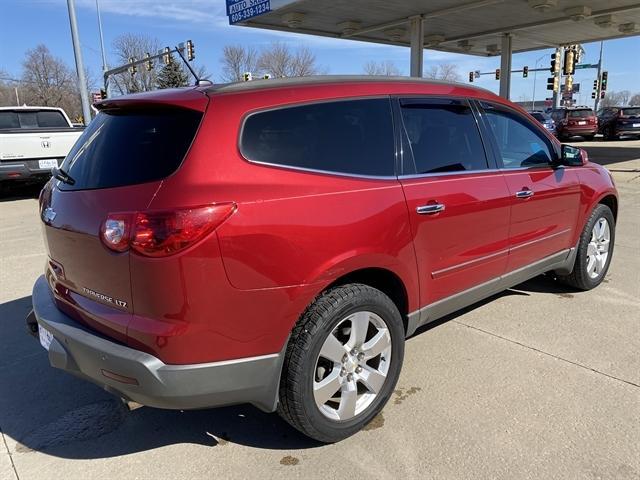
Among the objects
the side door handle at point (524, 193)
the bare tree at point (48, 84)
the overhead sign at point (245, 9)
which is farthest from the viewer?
the bare tree at point (48, 84)

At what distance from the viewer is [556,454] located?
2596 mm

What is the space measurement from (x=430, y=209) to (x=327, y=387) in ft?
3.74

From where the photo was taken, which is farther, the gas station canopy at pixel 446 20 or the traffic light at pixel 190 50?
the traffic light at pixel 190 50

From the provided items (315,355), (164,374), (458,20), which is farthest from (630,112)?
(164,374)

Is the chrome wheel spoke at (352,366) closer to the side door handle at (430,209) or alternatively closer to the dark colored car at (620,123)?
the side door handle at (430,209)

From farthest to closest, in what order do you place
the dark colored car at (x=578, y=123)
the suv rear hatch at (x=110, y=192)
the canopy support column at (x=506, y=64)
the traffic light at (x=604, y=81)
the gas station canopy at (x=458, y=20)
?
the traffic light at (x=604, y=81) → the dark colored car at (x=578, y=123) → the canopy support column at (x=506, y=64) → the gas station canopy at (x=458, y=20) → the suv rear hatch at (x=110, y=192)

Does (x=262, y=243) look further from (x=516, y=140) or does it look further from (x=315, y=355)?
(x=516, y=140)

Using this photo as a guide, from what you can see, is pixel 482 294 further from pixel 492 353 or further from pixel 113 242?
pixel 113 242

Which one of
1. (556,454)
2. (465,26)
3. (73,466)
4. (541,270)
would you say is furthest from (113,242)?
(465,26)

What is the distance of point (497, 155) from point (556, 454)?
1.97 m

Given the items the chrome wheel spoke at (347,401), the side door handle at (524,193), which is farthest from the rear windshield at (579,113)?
A: the chrome wheel spoke at (347,401)

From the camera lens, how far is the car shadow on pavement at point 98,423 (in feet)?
9.09

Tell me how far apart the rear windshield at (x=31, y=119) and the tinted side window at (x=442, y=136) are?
10.3 m

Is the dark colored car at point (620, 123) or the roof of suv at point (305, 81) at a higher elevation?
the roof of suv at point (305, 81)
